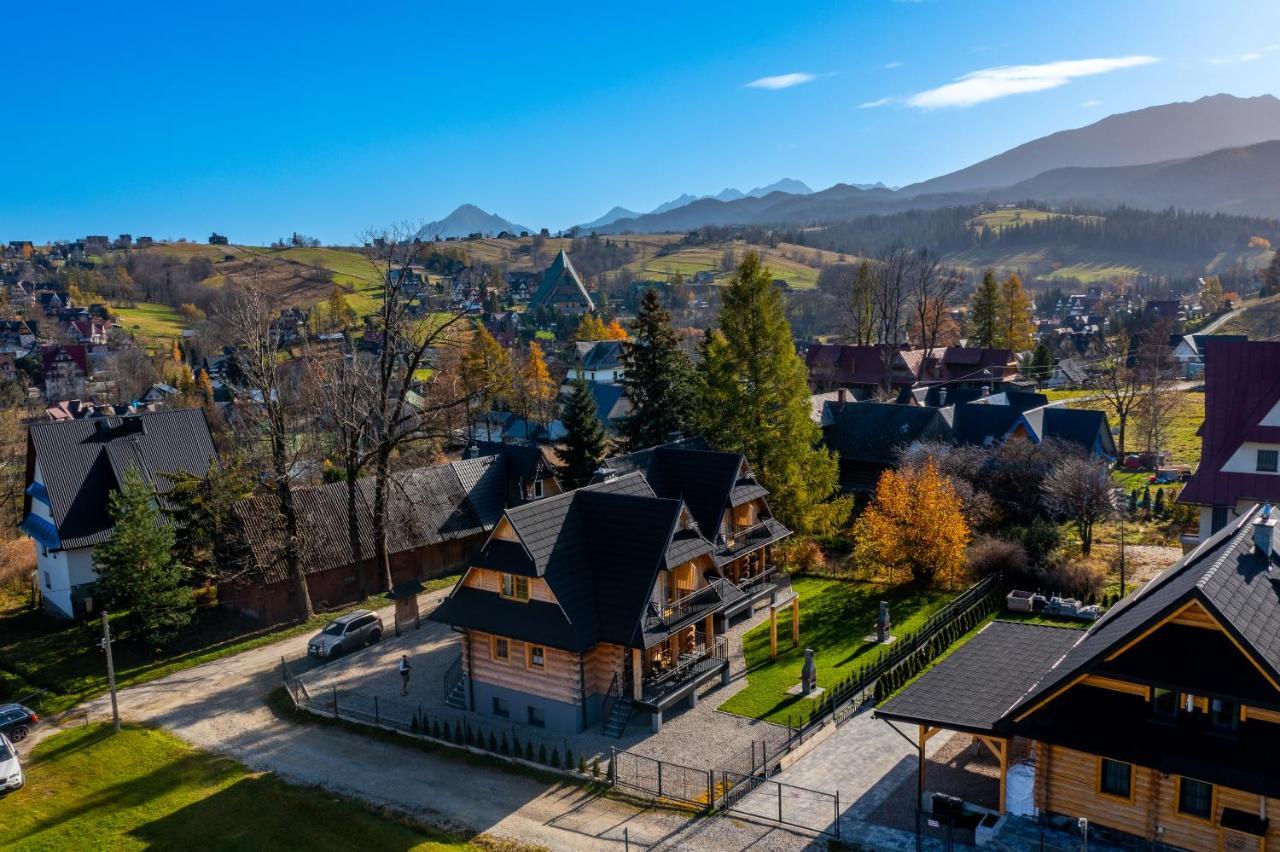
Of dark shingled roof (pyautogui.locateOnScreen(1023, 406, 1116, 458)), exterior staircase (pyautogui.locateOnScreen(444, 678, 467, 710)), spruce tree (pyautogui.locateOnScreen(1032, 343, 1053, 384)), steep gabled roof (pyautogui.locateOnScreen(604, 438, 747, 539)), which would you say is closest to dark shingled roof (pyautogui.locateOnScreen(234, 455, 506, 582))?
steep gabled roof (pyautogui.locateOnScreen(604, 438, 747, 539))

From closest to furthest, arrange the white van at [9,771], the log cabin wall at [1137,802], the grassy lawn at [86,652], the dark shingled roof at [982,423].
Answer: the log cabin wall at [1137,802], the white van at [9,771], the grassy lawn at [86,652], the dark shingled roof at [982,423]

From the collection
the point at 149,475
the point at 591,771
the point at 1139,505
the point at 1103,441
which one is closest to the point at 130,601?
the point at 149,475

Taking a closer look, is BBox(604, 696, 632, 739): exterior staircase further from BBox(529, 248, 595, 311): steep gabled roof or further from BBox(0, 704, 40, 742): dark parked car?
BBox(529, 248, 595, 311): steep gabled roof

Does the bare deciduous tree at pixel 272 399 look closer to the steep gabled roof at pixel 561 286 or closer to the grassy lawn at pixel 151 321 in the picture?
the grassy lawn at pixel 151 321

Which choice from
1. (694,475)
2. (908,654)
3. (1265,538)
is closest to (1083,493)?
(908,654)

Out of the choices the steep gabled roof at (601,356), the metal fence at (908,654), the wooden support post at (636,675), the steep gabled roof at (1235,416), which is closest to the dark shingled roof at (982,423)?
the steep gabled roof at (1235,416)

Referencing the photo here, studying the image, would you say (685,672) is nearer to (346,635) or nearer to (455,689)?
(455,689)
